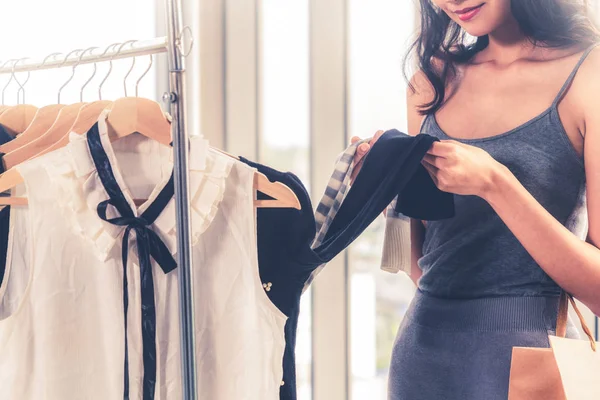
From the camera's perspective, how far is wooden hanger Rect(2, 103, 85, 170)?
39.0 inches

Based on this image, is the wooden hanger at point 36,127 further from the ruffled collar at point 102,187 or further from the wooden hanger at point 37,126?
the ruffled collar at point 102,187

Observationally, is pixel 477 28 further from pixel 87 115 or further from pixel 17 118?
pixel 17 118

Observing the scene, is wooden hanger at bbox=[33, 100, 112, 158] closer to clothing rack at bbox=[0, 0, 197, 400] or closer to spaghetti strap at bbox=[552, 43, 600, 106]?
clothing rack at bbox=[0, 0, 197, 400]

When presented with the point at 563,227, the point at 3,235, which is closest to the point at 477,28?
the point at 563,227

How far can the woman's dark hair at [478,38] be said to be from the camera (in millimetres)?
1009

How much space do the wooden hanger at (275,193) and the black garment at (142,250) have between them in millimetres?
165

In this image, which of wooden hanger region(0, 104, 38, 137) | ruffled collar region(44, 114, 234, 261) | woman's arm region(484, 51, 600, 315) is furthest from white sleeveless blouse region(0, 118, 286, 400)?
woman's arm region(484, 51, 600, 315)

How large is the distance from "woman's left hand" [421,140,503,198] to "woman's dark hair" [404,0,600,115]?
269mm

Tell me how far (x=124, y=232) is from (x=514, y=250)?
63 cm

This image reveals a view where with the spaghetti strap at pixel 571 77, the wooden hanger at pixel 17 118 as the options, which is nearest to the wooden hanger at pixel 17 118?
the wooden hanger at pixel 17 118

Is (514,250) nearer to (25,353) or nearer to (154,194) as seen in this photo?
(154,194)

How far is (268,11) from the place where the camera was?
177 centimetres

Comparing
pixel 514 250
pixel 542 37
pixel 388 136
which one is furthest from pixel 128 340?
pixel 542 37

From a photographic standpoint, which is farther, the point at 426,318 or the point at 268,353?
the point at 426,318
